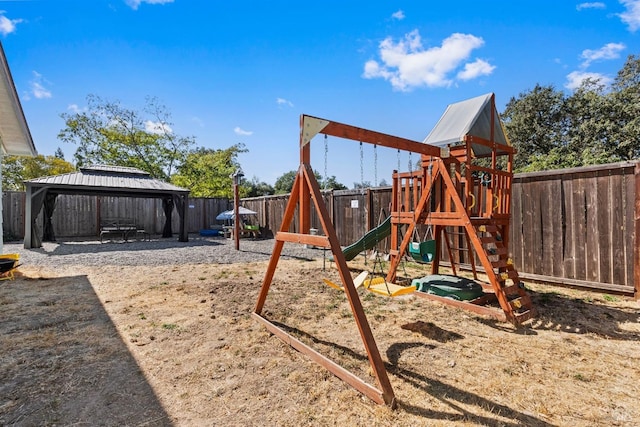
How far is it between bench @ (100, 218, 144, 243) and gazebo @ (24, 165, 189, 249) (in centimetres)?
142

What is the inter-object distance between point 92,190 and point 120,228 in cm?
195

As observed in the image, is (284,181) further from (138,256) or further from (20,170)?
(138,256)

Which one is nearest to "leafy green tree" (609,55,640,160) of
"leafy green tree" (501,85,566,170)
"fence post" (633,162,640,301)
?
"leafy green tree" (501,85,566,170)

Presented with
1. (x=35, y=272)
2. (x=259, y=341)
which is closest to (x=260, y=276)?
(x=259, y=341)

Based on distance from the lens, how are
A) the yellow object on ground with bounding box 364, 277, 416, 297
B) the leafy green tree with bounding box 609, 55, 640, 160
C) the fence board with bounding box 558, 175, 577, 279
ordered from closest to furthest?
the yellow object on ground with bounding box 364, 277, 416, 297
the fence board with bounding box 558, 175, 577, 279
the leafy green tree with bounding box 609, 55, 640, 160

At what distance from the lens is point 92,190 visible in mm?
11523

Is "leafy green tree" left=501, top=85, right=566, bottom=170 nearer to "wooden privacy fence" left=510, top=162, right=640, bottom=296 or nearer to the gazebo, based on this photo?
"wooden privacy fence" left=510, top=162, right=640, bottom=296

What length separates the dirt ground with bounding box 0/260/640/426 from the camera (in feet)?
6.26

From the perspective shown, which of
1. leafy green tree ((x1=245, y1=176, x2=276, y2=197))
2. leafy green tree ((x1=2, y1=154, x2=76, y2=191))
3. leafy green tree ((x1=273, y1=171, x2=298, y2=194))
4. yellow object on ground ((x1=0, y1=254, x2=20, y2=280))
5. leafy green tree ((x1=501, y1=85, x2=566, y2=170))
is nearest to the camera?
yellow object on ground ((x1=0, y1=254, x2=20, y2=280))

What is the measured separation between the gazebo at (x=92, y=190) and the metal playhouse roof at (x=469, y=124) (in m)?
10.9

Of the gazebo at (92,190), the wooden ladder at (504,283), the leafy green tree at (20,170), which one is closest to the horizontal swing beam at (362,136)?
the wooden ladder at (504,283)

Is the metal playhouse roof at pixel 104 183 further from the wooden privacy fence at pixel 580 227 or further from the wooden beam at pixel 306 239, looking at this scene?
the wooden privacy fence at pixel 580 227

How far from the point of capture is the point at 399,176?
5.29m

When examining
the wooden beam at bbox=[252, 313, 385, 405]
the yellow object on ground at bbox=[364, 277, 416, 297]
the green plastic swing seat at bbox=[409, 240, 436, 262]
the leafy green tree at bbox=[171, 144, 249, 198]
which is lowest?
the wooden beam at bbox=[252, 313, 385, 405]
